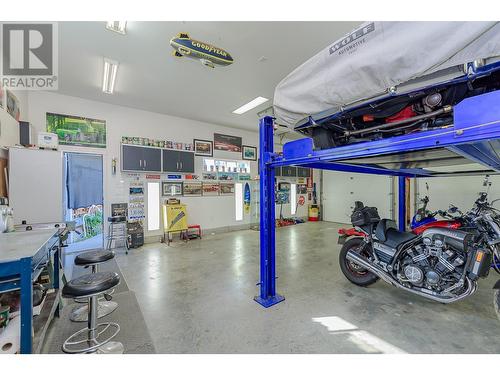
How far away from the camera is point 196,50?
237 centimetres

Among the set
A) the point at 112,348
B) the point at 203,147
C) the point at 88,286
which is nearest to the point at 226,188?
the point at 203,147

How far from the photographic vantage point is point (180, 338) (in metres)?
1.92

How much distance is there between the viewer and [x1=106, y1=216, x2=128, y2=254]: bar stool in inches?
185

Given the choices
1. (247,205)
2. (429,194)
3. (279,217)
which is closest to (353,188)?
(429,194)

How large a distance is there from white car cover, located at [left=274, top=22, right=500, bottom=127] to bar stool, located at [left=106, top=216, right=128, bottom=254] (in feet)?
15.0

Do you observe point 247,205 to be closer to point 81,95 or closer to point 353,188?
point 353,188

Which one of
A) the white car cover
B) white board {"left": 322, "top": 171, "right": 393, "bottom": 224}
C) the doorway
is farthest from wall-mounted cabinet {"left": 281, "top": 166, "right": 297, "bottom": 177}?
the white car cover

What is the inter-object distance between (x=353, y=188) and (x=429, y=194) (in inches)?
85.9

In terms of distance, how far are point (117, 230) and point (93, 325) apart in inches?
141

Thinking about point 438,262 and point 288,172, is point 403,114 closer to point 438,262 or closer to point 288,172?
point 438,262

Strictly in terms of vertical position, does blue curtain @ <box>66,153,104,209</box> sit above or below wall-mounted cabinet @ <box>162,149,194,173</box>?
below

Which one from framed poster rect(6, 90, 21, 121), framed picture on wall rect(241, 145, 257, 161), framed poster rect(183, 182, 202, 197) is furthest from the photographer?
framed picture on wall rect(241, 145, 257, 161)

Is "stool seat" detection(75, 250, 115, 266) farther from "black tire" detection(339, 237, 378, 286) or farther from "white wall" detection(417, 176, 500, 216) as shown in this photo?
"white wall" detection(417, 176, 500, 216)
